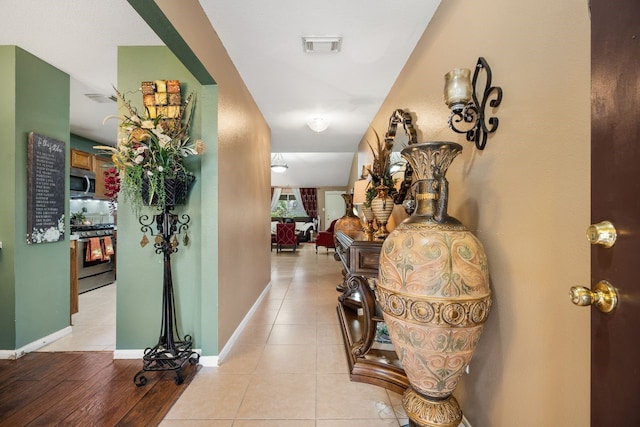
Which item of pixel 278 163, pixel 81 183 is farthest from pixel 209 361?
pixel 278 163

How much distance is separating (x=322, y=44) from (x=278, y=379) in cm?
244

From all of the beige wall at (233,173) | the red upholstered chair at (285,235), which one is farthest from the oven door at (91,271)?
the red upholstered chair at (285,235)

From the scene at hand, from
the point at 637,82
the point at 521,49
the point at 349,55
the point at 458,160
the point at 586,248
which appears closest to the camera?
the point at 637,82

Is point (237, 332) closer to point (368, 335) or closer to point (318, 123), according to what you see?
point (368, 335)

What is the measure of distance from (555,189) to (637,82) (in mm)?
422

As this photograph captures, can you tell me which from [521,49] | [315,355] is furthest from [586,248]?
[315,355]

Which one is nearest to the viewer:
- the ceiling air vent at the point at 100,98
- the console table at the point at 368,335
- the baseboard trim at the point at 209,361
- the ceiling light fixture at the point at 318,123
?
the console table at the point at 368,335

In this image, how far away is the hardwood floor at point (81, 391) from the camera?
147 cm

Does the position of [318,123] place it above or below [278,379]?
above

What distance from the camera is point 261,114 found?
11.5 feet

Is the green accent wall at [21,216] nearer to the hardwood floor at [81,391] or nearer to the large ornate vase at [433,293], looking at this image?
the hardwood floor at [81,391]

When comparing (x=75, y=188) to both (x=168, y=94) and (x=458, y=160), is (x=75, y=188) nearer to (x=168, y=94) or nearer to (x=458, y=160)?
(x=168, y=94)

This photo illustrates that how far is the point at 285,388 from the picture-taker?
1709 millimetres

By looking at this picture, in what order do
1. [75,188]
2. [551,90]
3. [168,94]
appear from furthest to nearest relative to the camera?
[75,188] < [168,94] < [551,90]
